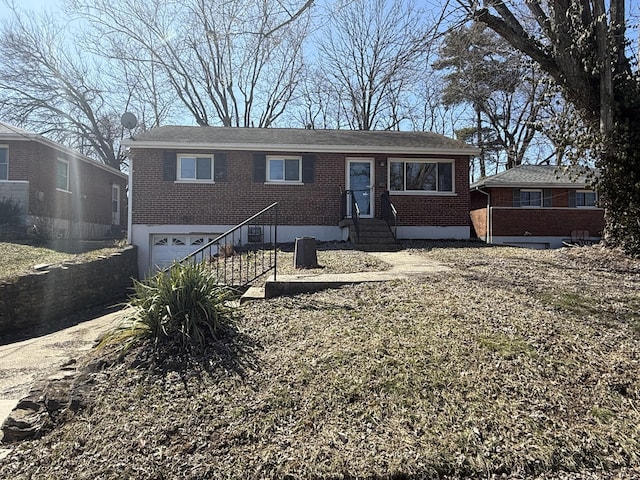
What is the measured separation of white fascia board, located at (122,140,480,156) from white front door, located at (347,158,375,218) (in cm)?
48

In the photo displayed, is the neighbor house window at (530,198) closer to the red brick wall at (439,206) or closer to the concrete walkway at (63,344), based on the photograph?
the red brick wall at (439,206)

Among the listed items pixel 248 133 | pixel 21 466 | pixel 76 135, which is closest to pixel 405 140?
pixel 248 133

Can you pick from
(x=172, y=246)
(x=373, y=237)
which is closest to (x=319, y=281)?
(x=373, y=237)

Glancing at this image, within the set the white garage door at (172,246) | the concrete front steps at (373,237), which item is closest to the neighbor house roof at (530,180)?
the concrete front steps at (373,237)

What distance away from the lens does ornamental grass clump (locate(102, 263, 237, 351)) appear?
416cm

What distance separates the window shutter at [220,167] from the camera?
1370cm

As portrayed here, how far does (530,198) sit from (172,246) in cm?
1607

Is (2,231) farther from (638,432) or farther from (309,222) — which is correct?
(638,432)

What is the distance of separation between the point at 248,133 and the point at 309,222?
14.5 ft

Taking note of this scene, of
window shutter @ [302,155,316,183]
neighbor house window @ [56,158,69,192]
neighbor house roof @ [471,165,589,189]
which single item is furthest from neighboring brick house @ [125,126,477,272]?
neighbor house roof @ [471,165,589,189]

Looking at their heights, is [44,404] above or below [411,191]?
below

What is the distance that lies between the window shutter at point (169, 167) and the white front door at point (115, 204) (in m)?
10.1

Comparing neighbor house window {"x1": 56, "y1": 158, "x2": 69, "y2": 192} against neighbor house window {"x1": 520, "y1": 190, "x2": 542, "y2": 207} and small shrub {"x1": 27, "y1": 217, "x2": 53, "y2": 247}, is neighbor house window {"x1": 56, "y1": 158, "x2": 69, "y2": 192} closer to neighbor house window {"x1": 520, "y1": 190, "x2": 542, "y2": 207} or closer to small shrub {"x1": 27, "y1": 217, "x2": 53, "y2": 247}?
small shrub {"x1": 27, "y1": 217, "x2": 53, "y2": 247}

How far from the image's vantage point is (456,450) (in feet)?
9.00
